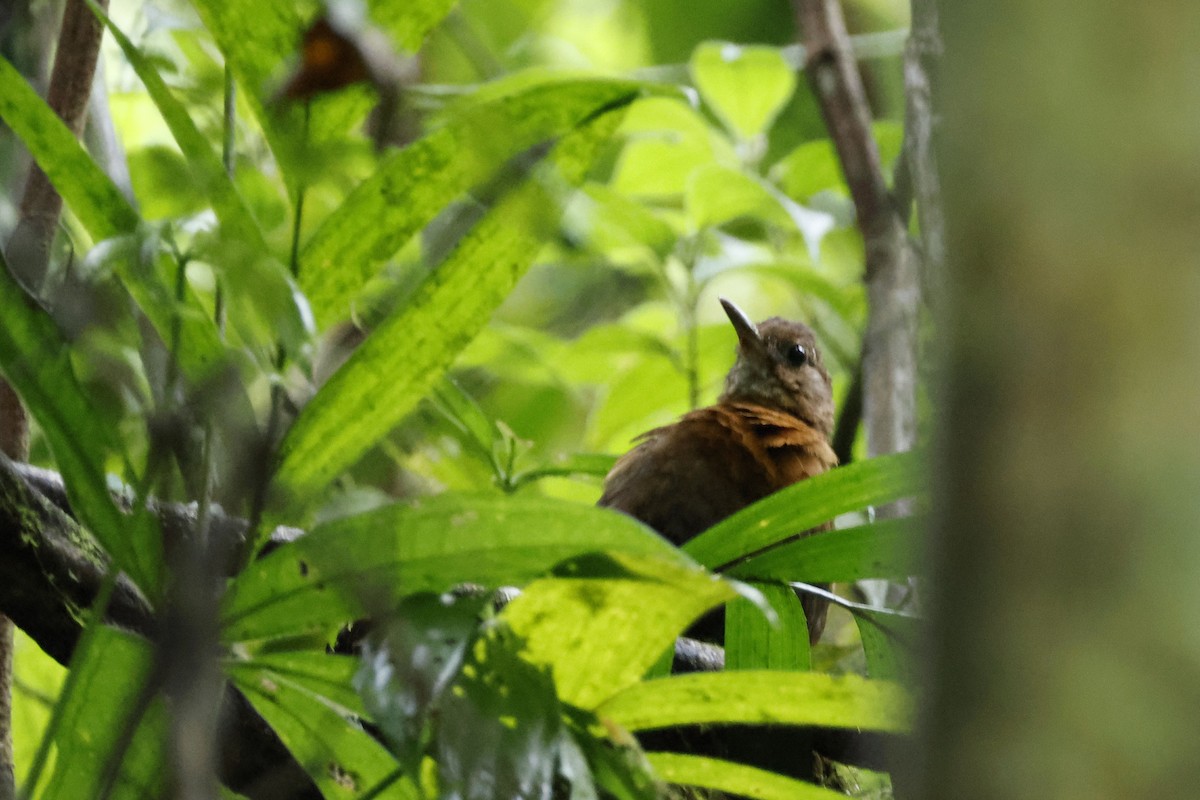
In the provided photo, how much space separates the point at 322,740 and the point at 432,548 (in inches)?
9.3

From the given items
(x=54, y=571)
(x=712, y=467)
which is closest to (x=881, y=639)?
(x=54, y=571)

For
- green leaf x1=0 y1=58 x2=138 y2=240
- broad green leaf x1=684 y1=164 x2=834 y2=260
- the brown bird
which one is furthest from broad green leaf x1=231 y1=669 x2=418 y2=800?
broad green leaf x1=684 y1=164 x2=834 y2=260

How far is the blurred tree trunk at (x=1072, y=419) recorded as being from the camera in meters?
0.43

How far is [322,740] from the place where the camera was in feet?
3.38

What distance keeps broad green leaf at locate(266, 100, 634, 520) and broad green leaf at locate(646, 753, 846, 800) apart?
1.24 feet

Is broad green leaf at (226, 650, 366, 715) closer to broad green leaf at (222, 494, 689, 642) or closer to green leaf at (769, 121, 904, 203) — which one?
broad green leaf at (222, 494, 689, 642)

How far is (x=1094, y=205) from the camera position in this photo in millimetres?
460

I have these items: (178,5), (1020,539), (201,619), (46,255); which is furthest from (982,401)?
(178,5)

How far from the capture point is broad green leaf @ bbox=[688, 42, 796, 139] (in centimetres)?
252

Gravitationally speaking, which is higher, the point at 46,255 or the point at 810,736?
the point at 46,255

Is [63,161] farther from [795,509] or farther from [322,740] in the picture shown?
[795,509]

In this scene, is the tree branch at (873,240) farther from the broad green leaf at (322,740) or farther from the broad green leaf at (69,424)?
the broad green leaf at (69,424)

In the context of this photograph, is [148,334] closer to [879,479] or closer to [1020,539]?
[879,479]

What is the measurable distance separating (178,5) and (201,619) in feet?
4.19
